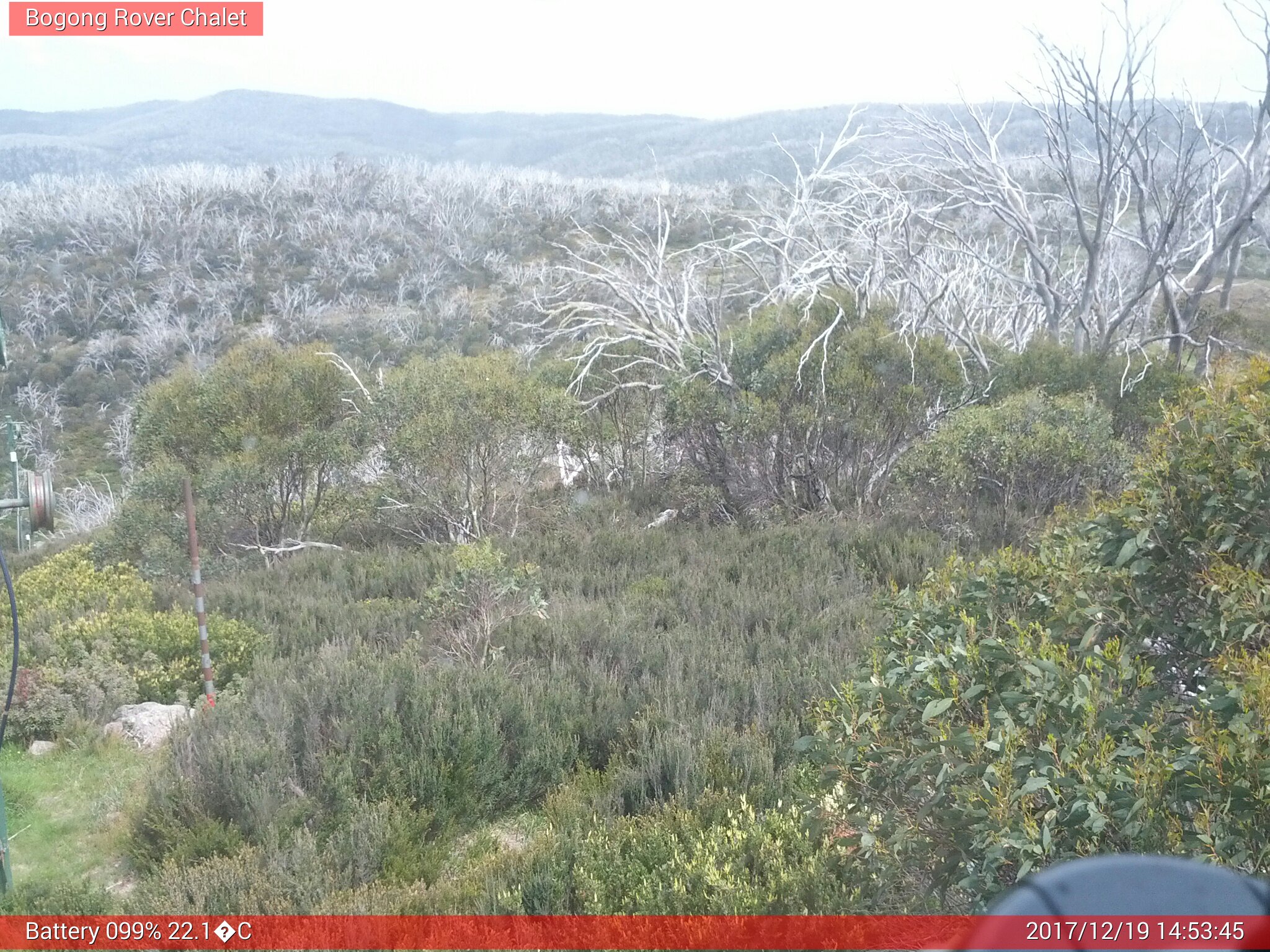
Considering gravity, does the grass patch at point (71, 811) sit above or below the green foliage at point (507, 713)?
below

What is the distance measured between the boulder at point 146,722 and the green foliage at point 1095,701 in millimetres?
4204

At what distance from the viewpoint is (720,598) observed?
735 centimetres

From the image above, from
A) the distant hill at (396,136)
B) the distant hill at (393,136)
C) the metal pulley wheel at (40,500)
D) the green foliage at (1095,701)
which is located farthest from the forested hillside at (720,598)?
the distant hill at (393,136)

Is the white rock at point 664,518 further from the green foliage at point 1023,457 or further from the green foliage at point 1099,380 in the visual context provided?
the green foliage at point 1099,380

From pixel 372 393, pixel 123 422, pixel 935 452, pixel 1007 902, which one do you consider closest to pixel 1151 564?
pixel 1007 902

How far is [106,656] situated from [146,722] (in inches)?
36.9

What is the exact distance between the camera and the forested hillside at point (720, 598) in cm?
259

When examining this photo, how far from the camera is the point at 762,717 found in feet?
16.2

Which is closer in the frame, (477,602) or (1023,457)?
(477,602)

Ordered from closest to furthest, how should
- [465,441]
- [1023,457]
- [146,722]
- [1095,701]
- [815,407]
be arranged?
[1095,701] → [146,722] → [1023,457] → [815,407] → [465,441]

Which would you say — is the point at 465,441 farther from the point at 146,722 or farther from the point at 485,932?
the point at 485,932

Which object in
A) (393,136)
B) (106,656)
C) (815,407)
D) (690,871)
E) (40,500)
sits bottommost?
(106,656)

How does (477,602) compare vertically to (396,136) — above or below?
below

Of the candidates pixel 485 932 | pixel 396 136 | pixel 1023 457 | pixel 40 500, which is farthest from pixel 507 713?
pixel 396 136
